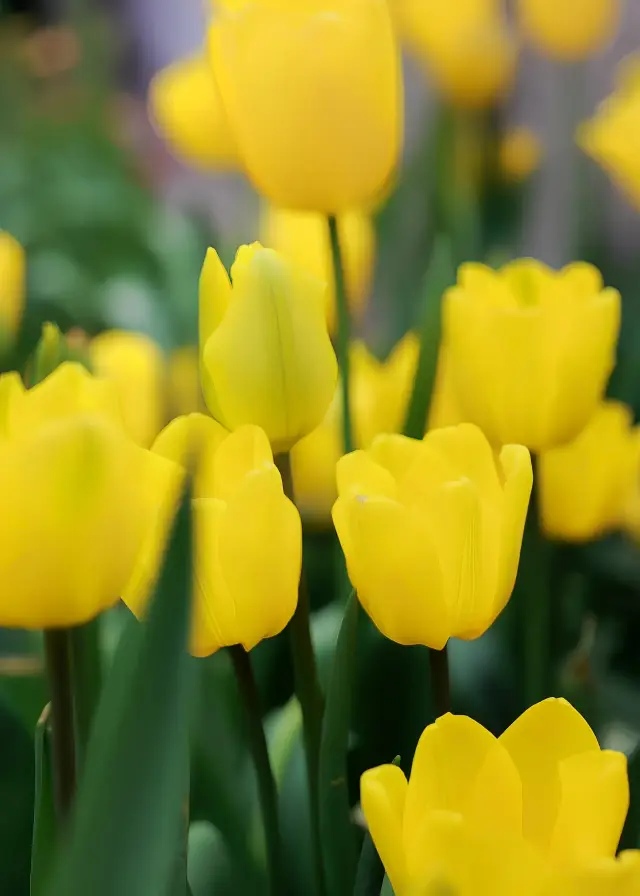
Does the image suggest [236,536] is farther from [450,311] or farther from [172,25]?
[172,25]

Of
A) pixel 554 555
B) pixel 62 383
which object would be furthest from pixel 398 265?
pixel 62 383

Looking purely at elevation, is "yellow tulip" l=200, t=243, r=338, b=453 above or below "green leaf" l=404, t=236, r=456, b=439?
above

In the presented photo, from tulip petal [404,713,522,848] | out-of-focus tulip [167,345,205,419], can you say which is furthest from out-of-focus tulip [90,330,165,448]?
tulip petal [404,713,522,848]

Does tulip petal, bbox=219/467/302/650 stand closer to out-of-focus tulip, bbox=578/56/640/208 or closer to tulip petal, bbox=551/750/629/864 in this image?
tulip petal, bbox=551/750/629/864

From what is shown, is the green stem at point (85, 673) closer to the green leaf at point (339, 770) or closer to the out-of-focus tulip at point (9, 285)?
the green leaf at point (339, 770)

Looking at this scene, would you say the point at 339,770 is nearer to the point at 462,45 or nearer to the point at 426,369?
the point at 426,369

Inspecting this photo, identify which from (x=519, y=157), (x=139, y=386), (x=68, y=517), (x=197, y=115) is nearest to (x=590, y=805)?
(x=68, y=517)
